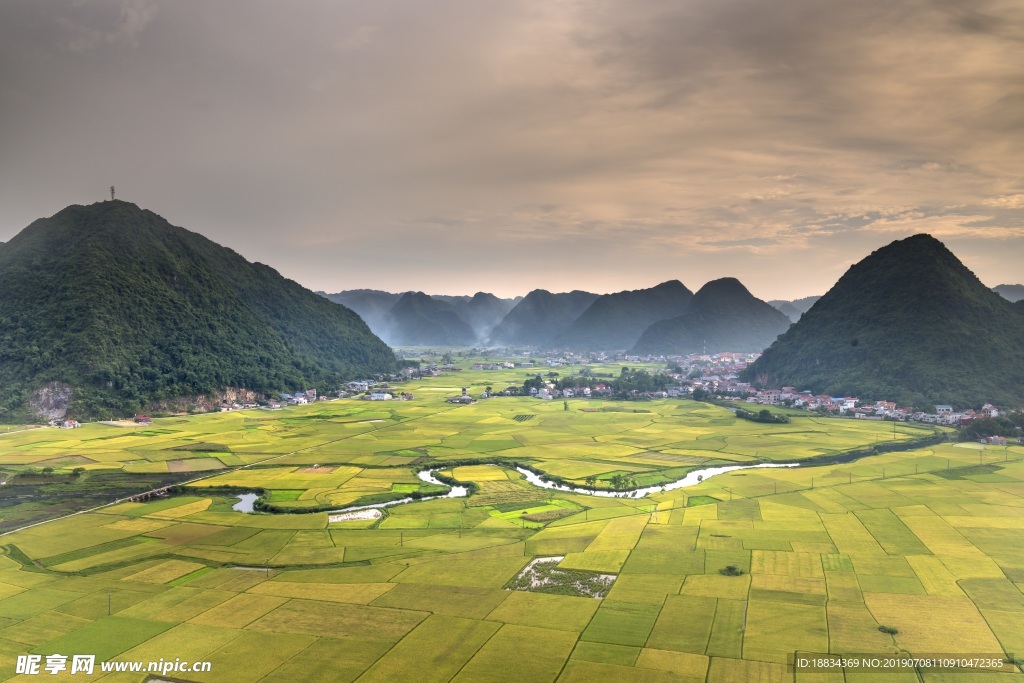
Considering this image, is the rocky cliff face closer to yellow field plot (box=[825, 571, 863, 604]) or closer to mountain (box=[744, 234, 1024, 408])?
yellow field plot (box=[825, 571, 863, 604])

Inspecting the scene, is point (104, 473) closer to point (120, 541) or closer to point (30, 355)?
point (120, 541)

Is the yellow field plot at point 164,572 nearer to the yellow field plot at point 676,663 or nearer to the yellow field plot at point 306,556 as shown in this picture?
the yellow field plot at point 306,556

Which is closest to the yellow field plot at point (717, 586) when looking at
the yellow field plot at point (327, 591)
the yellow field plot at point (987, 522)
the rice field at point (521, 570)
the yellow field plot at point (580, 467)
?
the rice field at point (521, 570)

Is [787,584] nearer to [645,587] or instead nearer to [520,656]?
[645,587]

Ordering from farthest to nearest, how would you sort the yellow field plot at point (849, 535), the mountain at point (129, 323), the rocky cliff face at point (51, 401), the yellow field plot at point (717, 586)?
1. the mountain at point (129, 323)
2. the rocky cliff face at point (51, 401)
3. the yellow field plot at point (849, 535)
4. the yellow field plot at point (717, 586)

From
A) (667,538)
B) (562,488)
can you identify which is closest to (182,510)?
(562,488)
